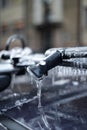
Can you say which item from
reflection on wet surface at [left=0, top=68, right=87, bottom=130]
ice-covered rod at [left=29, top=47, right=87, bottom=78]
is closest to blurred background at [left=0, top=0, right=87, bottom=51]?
reflection on wet surface at [left=0, top=68, right=87, bottom=130]

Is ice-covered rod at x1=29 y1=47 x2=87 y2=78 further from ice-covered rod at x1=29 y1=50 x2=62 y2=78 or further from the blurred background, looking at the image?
the blurred background

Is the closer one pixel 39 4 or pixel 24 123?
pixel 24 123

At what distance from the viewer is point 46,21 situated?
2141 cm

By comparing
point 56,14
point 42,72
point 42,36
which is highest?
point 42,72

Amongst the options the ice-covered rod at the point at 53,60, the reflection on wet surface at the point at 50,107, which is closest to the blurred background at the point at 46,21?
the reflection on wet surface at the point at 50,107

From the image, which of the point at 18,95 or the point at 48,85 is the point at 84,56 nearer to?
the point at 18,95

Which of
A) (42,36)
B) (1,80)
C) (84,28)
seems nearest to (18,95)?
(1,80)

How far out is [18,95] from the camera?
5.82 feet

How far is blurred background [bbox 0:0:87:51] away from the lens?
19.3 meters

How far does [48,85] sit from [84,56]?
746 mm

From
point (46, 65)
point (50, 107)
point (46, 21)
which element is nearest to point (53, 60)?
point (46, 65)

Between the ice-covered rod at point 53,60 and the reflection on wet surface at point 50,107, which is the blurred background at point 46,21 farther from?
the ice-covered rod at point 53,60

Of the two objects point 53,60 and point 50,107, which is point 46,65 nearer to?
point 53,60

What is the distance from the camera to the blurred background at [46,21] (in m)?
19.3
